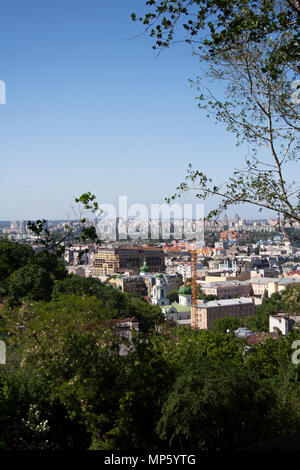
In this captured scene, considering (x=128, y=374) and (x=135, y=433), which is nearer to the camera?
(x=135, y=433)

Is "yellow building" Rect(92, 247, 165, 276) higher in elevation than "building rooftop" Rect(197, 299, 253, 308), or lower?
higher

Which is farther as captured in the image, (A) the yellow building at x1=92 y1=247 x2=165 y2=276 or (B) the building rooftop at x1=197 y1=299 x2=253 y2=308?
(A) the yellow building at x1=92 y1=247 x2=165 y2=276

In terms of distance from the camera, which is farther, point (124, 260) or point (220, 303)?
point (124, 260)

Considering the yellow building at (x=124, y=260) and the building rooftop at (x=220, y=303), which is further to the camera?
the yellow building at (x=124, y=260)

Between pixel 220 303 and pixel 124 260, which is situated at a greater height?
pixel 124 260

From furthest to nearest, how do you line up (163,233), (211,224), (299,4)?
1. (163,233)
2. (211,224)
3. (299,4)

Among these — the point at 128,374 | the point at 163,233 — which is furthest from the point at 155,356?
the point at 163,233

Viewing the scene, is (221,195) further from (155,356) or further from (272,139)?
(155,356)

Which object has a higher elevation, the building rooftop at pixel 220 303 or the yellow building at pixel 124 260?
the yellow building at pixel 124 260
